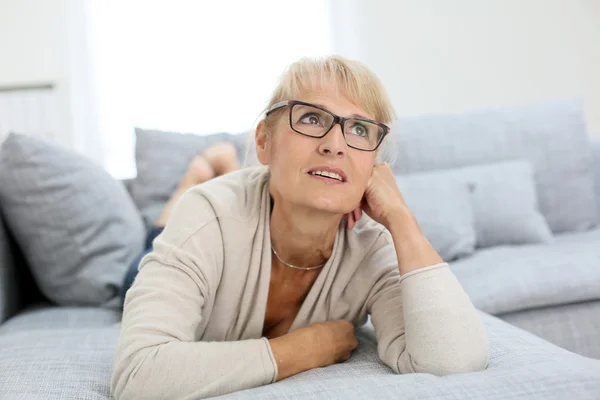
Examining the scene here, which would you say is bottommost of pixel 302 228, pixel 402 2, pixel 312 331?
pixel 312 331

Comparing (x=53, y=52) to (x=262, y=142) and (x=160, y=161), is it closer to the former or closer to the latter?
(x=160, y=161)

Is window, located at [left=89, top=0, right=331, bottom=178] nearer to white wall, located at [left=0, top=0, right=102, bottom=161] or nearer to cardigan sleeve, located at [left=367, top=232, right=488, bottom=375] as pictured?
white wall, located at [left=0, top=0, right=102, bottom=161]

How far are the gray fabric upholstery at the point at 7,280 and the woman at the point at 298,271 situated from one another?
810mm

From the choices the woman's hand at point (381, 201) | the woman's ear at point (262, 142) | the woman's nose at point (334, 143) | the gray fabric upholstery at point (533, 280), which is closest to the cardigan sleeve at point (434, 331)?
the woman's hand at point (381, 201)

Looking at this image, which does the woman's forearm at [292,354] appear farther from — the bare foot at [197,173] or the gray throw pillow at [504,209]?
the gray throw pillow at [504,209]

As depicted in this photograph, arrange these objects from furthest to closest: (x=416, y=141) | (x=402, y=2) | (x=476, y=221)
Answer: (x=402, y=2) < (x=416, y=141) < (x=476, y=221)

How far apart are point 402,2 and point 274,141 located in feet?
9.37

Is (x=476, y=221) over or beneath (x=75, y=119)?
beneath

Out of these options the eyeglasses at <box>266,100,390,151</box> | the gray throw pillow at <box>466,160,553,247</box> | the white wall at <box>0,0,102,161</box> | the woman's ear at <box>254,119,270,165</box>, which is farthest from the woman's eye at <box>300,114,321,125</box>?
the white wall at <box>0,0,102,161</box>

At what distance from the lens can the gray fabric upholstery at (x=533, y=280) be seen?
5.38 ft

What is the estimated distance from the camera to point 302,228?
114cm

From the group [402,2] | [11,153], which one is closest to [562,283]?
[11,153]

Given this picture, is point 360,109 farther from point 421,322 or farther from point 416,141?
point 416,141

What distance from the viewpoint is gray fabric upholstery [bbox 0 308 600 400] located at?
860 millimetres
